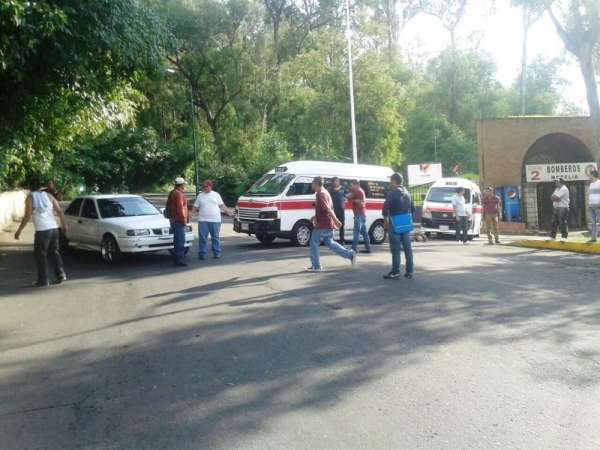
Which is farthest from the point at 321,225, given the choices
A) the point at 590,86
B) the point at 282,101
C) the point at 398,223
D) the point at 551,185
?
the point at 282,101

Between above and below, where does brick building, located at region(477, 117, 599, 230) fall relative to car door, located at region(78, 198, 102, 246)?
above

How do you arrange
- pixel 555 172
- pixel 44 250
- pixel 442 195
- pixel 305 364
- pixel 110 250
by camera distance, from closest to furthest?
pixel 305 364 < pixel 44 250 < pixel 110 250 < pixel 442 195 < pixel 555 172

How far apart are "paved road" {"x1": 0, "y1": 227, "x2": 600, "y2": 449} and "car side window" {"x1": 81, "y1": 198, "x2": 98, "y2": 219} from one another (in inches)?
161

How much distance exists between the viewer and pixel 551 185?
1085 inches

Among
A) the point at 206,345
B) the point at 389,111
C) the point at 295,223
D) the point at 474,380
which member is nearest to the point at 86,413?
the point at 206,345

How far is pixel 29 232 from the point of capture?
23500 mm

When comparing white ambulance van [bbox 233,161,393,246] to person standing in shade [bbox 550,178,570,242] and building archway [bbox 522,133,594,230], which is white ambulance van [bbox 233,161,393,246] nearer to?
person standing in shade [bbox 550,178,570,242]

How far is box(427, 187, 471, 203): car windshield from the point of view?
2414 cm

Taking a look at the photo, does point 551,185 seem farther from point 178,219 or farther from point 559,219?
point 178,219

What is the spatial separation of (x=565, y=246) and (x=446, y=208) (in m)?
7.29

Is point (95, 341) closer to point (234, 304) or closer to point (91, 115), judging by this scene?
point (234, 304)

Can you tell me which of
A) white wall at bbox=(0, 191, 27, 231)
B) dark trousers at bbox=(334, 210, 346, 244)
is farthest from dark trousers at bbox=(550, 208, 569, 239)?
white wall at bbox=(0, 191, 27, 231)

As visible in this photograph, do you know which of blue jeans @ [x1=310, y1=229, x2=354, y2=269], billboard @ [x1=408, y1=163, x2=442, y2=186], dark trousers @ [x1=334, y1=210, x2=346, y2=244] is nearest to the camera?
blue jeans @ [x1=310, y1=229, x2=354, y2=269]

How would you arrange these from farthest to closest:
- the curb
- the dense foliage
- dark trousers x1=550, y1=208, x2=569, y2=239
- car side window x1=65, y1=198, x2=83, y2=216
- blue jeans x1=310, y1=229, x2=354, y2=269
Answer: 1. the dense foliage
2. dark trousers x1=550, y1=208, x2=569, y2=239
3. the curb
4. car side window x1=65, y1=198, x2=83, y2=216
5. blue jeans x1=310, y1=229, x2=354, y2=269
